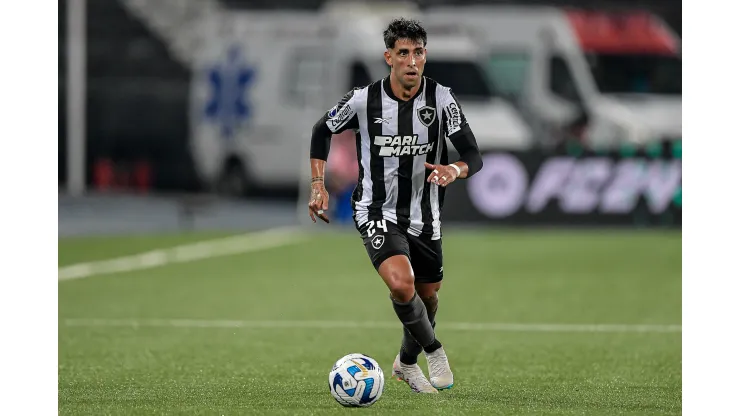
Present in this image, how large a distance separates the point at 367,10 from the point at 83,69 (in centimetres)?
671

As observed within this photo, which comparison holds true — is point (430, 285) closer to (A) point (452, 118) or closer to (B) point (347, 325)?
(A) point (452, 118)

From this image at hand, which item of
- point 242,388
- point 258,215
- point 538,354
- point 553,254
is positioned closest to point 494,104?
point 258,215

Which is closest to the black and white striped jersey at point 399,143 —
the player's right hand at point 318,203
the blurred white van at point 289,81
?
the player's right hand at point 318,203

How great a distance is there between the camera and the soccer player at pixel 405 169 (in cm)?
817

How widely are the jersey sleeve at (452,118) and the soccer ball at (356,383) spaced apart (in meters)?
1.38

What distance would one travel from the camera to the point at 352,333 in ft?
38.1

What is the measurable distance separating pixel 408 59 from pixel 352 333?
12.8ft

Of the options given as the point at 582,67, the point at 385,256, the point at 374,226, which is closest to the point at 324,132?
the point at 374,226

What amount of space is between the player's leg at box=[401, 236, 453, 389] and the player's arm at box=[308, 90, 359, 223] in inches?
22.5

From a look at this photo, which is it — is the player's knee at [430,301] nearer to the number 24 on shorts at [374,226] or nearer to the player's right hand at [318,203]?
→ the number 24 on shorts at [374,226]

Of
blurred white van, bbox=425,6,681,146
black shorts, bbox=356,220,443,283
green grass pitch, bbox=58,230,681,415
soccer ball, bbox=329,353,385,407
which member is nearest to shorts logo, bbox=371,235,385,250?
black shorts, bbox=356,220,443,283

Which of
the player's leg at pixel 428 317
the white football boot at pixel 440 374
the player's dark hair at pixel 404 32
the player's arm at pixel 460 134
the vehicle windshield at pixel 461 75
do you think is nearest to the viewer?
the player's dark hair at pixel 404 32

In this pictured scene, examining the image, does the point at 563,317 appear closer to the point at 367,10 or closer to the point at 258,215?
the point at 258,215

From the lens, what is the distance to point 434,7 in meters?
30.5
